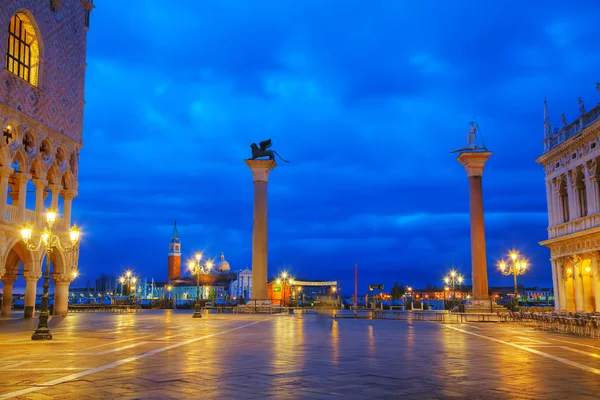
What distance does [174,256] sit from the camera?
166000 mm

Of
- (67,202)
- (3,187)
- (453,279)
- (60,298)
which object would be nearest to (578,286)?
(453,279)

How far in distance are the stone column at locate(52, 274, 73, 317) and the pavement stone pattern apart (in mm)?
22050

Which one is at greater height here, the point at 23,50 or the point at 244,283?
the point at 23,50

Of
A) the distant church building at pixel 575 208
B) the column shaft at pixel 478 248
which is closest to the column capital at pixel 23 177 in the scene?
the column shaft at pixel 478 248

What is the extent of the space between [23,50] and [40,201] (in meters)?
8.84

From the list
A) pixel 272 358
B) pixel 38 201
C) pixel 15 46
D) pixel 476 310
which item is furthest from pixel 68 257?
pixel 272 358

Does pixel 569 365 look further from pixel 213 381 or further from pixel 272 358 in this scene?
pixel 213 381

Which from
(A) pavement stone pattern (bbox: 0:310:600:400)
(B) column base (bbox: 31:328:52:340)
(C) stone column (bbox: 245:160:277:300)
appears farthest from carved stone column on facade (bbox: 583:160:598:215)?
(B) column base (bbox: 31:328:52:340)

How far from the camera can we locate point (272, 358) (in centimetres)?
1315

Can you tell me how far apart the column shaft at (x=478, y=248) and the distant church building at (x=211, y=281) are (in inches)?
4101

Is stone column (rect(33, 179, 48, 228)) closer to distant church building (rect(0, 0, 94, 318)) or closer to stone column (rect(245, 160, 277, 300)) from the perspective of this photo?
distant church building (rect(0, 0, 94, 318))

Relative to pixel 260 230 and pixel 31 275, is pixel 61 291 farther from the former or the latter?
pixel 260 230

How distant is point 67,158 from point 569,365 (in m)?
34.0

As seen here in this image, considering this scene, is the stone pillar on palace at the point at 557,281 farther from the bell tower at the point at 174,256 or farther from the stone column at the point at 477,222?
the bell tower at the point at 174,256
